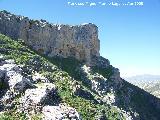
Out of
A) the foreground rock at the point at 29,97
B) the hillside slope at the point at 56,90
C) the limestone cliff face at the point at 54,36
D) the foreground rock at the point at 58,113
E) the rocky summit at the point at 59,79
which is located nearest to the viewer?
the foreground rock at the point at 58,113

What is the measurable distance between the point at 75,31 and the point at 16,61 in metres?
47.8

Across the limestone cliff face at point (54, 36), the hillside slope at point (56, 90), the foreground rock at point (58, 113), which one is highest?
the limestone cliff face at point (54, 36)

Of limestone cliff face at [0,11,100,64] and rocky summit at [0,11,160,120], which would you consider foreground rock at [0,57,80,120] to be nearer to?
rocky summit at [0,11,160,120]

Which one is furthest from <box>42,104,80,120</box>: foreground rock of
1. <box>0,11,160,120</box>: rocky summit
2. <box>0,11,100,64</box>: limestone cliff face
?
<box>0,11,100,64</box>: limestone cliff face

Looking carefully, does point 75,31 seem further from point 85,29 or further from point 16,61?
point 16,61

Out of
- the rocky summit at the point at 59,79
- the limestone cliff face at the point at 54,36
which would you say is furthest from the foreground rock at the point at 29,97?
the limestone cliff face at the point at 54,36

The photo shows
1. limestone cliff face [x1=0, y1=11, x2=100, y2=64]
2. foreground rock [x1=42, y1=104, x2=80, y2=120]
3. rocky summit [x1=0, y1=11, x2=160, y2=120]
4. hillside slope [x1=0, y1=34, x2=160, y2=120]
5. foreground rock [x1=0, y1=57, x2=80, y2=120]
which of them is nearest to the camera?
foreground rock [x1=42, y1=104, x2=80, y2=120]

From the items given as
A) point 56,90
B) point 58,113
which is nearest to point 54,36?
point 56,90

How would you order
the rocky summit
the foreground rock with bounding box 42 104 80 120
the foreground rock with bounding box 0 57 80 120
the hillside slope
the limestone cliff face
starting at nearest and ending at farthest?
the foreground rock with bounding box 42 104 80 120, the foreground rock with bounding box 0 57 80 120, the hillside slope, the rocky summit, the limestone cliff face

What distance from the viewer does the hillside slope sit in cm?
5947

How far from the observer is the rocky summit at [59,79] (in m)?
60.2

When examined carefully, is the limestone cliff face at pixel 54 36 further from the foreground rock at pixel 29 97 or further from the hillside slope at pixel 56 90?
the foreground rock at pixel 29 97

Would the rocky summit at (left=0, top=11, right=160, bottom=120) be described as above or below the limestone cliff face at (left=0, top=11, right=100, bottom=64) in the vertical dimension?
below

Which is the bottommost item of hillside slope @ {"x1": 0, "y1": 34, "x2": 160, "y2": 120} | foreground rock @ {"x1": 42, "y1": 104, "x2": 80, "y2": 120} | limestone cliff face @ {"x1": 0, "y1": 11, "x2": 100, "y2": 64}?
foreground rock @ {"x1": 42, "y1": 104, "x2": 80, "y2": 120}
